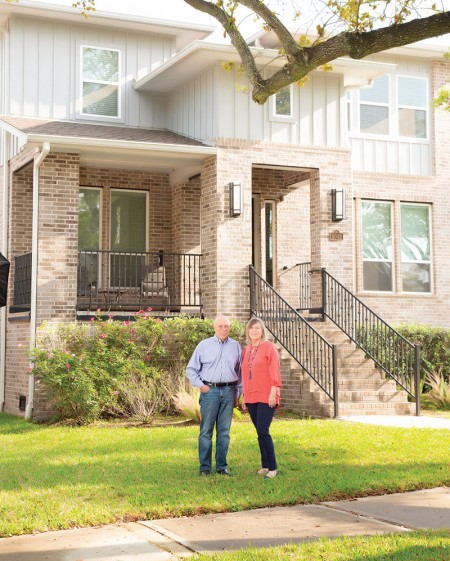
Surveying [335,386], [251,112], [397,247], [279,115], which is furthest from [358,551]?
[397,247]

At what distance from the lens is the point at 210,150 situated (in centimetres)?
1530

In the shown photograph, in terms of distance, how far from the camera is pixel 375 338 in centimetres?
1573

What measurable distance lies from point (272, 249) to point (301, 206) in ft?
4.04

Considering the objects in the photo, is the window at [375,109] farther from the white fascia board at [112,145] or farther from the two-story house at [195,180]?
the white fascia board at [112,145]

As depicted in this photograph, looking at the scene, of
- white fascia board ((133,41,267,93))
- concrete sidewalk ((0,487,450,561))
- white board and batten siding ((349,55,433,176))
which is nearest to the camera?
concrete sidewalk ((0,487,450,561))

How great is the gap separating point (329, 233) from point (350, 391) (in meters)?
3.54

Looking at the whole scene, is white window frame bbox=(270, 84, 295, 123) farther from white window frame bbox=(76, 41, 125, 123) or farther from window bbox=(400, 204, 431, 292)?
window bbox=(400, 204, 431, 292)

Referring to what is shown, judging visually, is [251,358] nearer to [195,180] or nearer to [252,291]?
[252,291]

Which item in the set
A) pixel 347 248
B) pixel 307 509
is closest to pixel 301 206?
pixel 347 248

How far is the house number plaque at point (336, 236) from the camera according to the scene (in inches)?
638

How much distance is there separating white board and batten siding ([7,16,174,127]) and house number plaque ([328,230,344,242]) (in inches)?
174

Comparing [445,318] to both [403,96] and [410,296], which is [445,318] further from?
[403,96]

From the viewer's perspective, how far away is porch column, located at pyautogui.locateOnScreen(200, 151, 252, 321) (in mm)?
15242

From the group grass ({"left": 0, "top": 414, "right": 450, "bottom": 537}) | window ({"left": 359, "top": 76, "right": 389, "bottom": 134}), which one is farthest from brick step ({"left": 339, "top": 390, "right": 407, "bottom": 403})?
window ({"left": 359, "top": 76, "right": 389, "bottom": 134})
